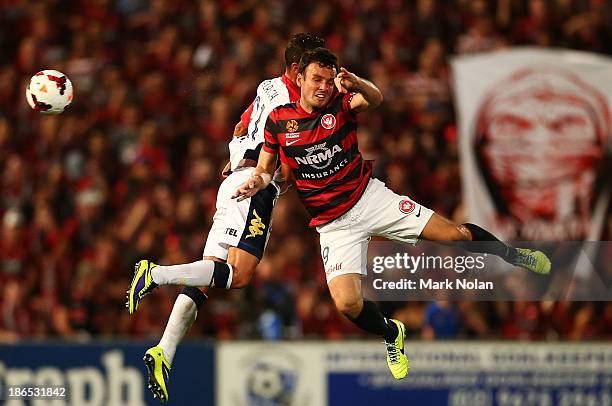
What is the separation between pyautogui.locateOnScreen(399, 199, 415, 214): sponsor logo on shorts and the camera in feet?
30.9

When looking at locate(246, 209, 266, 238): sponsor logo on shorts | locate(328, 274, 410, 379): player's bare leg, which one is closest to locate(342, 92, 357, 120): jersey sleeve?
locate(246, 209, 266, 238): sponsor logo on shorts

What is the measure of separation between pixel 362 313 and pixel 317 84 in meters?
1.75

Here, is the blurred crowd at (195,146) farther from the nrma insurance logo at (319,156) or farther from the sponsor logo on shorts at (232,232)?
the nrma insurance logo at (319,156)

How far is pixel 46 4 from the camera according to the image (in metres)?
18.6

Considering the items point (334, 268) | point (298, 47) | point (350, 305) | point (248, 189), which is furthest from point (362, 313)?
point (298, 47)

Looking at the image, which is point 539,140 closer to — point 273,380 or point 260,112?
point 273,380

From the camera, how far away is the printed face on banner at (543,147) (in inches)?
537

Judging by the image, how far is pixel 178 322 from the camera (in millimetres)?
9484

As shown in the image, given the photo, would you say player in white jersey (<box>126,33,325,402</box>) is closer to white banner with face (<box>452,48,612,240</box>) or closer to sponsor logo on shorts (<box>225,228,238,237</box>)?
sponsor logo on shorts (<box>225,228,238,237</box>)

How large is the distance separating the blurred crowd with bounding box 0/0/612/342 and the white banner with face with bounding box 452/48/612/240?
3.04 feet

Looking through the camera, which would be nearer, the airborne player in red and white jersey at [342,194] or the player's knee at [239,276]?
the airborne player in red and white jersey at [342,194]

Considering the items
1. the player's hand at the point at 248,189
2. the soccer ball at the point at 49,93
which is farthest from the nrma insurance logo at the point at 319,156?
the soccer ball at the point at 49,93

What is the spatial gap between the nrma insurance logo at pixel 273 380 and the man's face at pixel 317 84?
16.4 feet

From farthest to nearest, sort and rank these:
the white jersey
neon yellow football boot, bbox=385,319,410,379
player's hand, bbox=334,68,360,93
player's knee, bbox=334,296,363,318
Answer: neon yellow football boot, bbox=385,319,410,379 → the white jersey → player's knee, bbox=334,296,363,318 → player's hand, bbox=334,68,360,93
